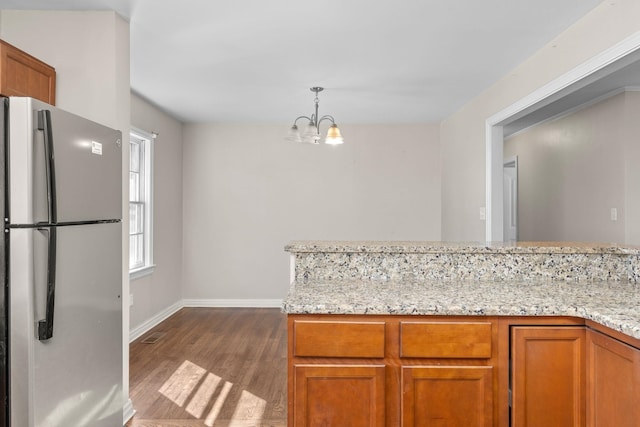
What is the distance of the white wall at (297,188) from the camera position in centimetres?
560

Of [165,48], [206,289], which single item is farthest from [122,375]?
[206,289]

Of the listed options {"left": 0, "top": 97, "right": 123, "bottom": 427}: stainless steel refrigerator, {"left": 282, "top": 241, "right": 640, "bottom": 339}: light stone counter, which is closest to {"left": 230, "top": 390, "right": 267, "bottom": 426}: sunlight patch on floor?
{"left": 0, "top": 97, "right": 123, "bottom": 427}: stainless steel refrigerator

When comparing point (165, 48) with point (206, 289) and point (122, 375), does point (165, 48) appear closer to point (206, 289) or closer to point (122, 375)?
point (122, 375)

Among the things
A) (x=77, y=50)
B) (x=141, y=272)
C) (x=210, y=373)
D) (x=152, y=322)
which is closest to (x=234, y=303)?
(x=152, y=322)

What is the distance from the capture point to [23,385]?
5.55ft

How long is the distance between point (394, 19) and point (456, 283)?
1.57 meters

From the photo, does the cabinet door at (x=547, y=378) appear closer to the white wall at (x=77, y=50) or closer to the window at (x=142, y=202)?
the white wall at (x=77, y=50)

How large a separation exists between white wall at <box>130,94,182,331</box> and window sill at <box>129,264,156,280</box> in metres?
0.05

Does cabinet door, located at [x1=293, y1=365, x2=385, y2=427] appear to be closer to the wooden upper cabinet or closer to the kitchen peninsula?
the kitchen peninsula

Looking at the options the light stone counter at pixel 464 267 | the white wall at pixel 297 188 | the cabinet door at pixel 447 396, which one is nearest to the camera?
the cabinet door at pixel 447 396

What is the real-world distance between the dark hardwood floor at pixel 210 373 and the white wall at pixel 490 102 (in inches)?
89.6

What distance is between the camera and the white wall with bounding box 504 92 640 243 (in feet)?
12.9

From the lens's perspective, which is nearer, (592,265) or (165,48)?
(592,265)

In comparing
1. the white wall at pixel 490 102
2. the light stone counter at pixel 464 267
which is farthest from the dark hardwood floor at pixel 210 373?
the white wall at pixel 490 102
